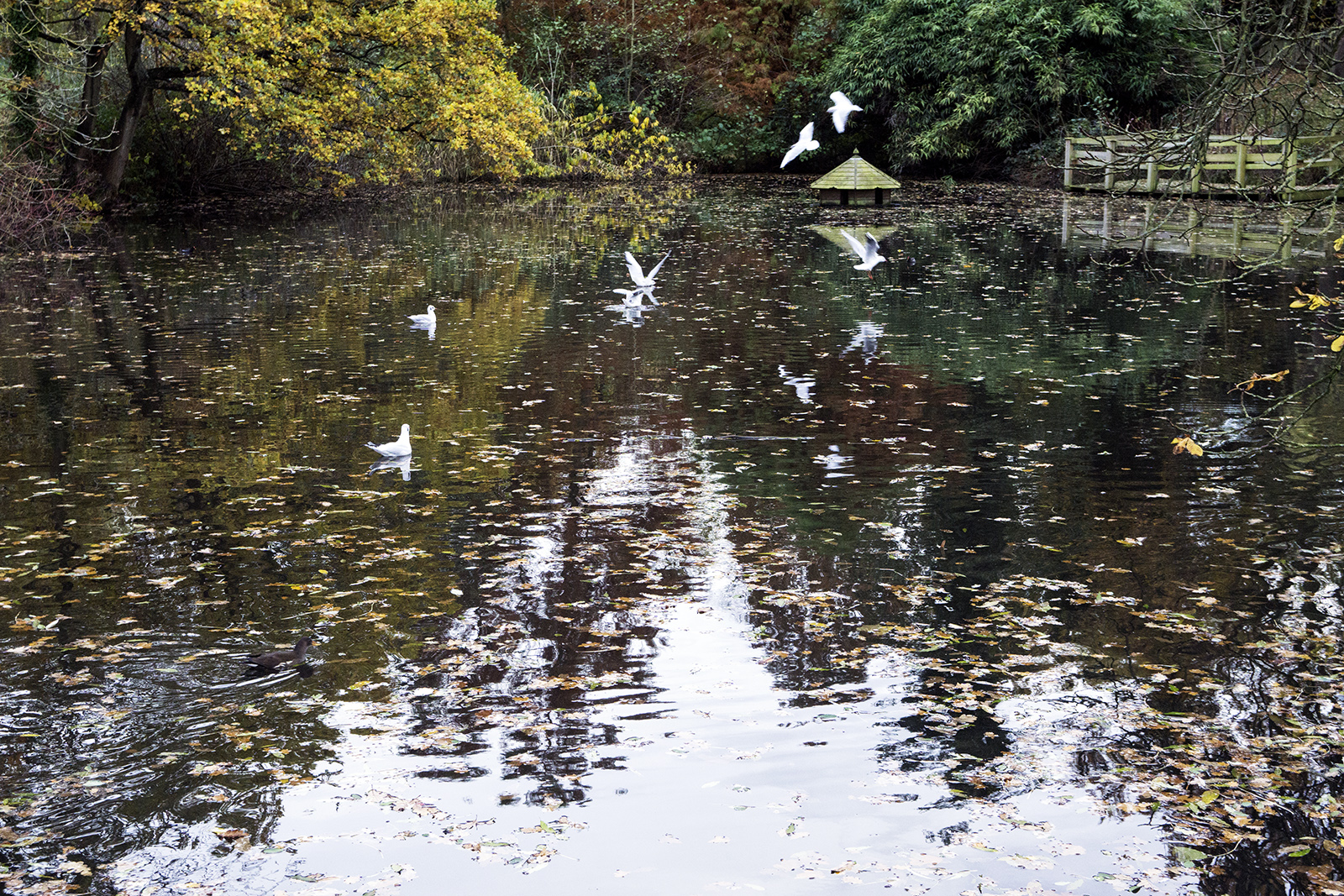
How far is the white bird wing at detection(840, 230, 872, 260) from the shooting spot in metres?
16.4

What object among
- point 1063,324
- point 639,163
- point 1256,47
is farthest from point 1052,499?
point 639,163

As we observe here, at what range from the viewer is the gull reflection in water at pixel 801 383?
1048 cm

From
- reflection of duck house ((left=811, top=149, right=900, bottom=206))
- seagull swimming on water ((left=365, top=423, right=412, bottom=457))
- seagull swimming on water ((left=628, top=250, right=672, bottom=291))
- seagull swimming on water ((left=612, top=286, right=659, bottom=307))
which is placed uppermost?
reflection of duck house ((left=811, top=149, right=900, bottom=206))

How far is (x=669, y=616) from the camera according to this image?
6.01 meters

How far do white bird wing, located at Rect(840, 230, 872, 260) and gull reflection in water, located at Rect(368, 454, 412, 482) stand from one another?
7921 mm

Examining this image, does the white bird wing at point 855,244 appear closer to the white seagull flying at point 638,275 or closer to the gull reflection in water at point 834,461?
the white seagull flying at point 638,275

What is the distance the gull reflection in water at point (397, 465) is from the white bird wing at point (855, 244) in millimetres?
7921

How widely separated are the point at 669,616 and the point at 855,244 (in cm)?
1117

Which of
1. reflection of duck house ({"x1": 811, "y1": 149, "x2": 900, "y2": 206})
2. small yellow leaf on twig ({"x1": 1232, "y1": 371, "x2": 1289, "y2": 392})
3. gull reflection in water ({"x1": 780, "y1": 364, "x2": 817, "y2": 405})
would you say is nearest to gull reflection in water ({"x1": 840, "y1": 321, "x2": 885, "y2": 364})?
gull reflection in water ({"x1": 780, "y1": 364, "x2": 817, "y2": 405})

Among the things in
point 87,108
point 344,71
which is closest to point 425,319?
point 344,71

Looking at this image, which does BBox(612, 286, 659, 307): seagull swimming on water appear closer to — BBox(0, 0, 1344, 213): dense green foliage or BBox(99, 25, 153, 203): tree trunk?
BBox(0, 0, 1344, 213): dense green foliage

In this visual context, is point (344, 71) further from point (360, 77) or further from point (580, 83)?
point (580, 83)

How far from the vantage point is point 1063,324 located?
45.2ft

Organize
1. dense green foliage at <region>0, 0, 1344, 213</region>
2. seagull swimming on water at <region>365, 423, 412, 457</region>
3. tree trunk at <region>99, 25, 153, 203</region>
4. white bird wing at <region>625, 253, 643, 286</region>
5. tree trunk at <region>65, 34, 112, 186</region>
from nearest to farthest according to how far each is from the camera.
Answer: seagull swimming on water at <region>365, 423, 412, 457</region>
white bird wing at <region>625, 253, 643, 286</region>
dense green foliage at <region>0, 0, 1344, 213</region>
tree trunk at <region>65, 34, 112, 186</region>
tree trunk at <region>99, 25, 153, 203</region>
